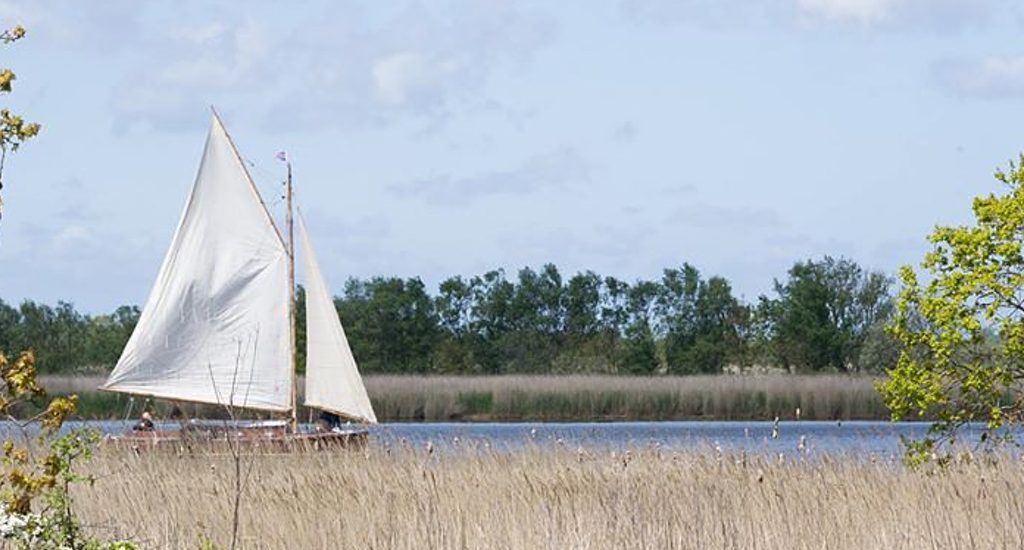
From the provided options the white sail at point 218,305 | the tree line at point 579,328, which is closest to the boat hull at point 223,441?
the white sail at point 218,305

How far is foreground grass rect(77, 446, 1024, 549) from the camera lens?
10070mm

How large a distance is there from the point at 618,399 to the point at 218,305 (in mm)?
19744

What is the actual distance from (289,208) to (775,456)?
1925cm

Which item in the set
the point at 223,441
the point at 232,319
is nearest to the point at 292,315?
the point at 232,319

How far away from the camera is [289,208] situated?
104 feet

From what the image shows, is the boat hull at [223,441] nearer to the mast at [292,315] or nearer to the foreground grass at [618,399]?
the mast at [292,315]

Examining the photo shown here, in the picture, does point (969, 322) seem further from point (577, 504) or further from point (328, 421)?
point (328, 421)

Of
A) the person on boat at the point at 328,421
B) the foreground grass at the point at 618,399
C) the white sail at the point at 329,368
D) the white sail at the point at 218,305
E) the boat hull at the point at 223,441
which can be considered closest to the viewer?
the boat hull at the point at 223,441

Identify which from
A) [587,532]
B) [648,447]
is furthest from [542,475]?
[587,532]

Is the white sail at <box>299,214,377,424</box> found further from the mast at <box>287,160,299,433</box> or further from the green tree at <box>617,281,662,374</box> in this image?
the green tree at <box>617,281,662,374</box>

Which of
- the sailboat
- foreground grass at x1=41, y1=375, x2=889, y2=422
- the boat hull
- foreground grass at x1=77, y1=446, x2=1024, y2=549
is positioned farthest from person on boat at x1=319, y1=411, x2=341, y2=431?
foreground grass at x1=41, y1=375, x2=889, y2=422

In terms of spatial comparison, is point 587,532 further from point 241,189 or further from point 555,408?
point 555,408

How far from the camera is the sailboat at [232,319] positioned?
2855 cm

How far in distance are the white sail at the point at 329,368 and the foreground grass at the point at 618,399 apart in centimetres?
1763
